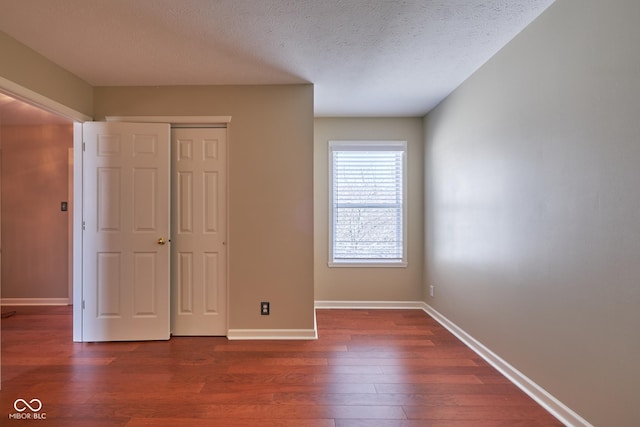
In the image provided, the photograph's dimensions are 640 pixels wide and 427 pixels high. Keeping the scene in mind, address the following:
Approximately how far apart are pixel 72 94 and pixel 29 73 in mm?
438

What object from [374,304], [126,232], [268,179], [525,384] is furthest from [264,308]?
[525,384]

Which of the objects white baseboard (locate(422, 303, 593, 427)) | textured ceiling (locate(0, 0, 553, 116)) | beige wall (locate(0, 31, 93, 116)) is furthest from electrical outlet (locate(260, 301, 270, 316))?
beige wall (locate(0, 31, 93, 116))

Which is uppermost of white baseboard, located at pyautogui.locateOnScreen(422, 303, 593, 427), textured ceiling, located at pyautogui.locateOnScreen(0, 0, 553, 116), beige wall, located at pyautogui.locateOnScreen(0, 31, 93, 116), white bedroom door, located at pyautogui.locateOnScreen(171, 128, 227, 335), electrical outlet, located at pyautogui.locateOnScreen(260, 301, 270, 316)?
textured ceiling, located at pyautogui.locateOnScreen(0, 0, 553, 116)

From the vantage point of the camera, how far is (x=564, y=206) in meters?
1.87

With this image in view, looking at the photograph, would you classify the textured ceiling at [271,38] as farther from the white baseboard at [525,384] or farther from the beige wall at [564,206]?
the white baseboard at [525,384]

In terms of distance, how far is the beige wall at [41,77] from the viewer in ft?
7.50

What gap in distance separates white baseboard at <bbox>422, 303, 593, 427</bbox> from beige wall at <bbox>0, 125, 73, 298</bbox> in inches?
198

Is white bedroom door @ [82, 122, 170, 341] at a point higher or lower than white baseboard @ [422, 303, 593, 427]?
higher

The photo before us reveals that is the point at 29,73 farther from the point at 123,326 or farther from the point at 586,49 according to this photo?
the point at 586,49

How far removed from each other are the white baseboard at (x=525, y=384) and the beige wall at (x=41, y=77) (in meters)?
4.06

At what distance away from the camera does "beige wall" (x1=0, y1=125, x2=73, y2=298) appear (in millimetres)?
4387

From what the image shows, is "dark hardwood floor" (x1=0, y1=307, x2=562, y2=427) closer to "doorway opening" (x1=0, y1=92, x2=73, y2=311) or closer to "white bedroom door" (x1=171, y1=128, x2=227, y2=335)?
"white bedroom door" (x1=171, y1=128, x2=227, y2=335)

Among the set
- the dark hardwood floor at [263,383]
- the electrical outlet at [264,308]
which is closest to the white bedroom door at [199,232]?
the dark hardwood floor at [263,383]

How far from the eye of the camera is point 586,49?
Result: 1.72 metres
